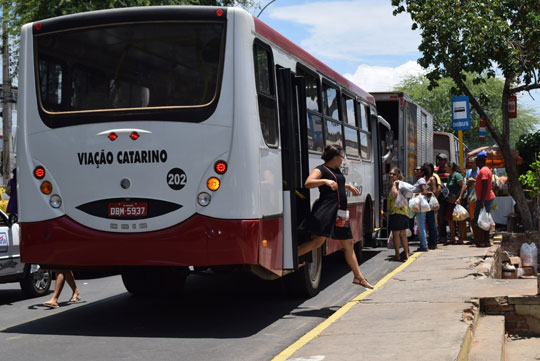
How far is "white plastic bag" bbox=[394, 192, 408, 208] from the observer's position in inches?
558

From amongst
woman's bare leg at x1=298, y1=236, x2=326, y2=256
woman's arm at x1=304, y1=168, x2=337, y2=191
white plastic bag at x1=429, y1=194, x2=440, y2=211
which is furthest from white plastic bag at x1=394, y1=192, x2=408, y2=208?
woman's arm at x1=304, y1=168, x2=337, y2=191

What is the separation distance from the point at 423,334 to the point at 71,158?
3.93 m

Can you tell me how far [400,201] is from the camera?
14.2 m

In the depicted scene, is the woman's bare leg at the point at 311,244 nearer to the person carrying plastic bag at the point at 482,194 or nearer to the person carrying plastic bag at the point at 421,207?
the person carrying plastic bag at the point at 421,207

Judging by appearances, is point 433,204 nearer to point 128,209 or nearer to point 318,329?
point 318,329

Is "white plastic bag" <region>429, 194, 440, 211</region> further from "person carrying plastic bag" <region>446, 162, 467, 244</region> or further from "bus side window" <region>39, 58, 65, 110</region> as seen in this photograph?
"bus side window" <region>39, 58, 65, 110</region>

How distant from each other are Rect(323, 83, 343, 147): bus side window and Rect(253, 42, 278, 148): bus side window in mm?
2474

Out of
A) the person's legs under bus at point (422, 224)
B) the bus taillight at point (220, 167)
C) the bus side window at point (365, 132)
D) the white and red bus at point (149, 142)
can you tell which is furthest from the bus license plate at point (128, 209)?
the person's legs under bus at point (422, 224)

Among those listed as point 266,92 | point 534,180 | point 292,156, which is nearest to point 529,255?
point 534,180

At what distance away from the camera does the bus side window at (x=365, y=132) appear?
45.6 ft

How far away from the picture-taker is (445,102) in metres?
70.4

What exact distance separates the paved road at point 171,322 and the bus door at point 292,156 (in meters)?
0.91

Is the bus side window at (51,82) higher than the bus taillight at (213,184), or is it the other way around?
the bus side window at (51,82)

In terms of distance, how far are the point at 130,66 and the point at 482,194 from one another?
9.50m
